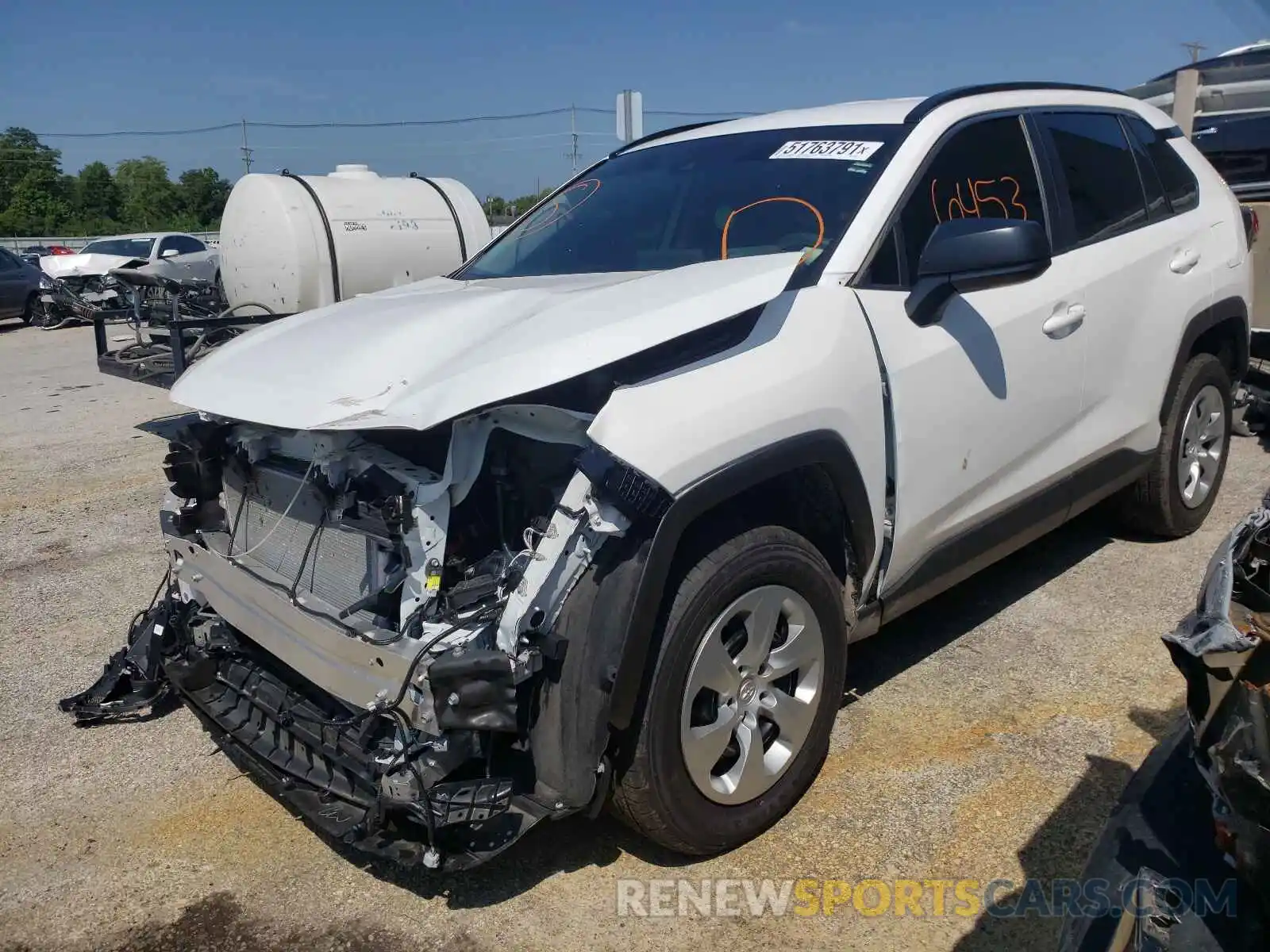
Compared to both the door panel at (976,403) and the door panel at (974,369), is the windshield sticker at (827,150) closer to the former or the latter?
the door panel at (974,369)

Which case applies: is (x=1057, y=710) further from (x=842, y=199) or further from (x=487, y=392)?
(x=487, y=392)

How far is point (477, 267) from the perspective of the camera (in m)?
4.14

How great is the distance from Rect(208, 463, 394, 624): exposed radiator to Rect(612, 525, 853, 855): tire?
78 centimetres

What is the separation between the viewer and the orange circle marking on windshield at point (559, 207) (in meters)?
4.09

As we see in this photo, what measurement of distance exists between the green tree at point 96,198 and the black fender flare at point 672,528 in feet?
190

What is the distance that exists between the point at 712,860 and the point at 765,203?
6.82 ft

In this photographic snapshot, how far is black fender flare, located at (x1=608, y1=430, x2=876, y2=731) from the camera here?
2330mm

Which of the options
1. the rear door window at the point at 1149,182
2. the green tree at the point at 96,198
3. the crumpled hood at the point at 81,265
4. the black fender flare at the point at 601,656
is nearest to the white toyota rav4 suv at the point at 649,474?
the black fender flare at the point at 601,656

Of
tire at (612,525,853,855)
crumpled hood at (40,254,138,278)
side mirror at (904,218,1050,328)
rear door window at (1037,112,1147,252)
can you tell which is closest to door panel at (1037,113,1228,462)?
rear door window at (1037,112,1147,252)

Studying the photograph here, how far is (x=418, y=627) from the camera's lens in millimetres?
2469

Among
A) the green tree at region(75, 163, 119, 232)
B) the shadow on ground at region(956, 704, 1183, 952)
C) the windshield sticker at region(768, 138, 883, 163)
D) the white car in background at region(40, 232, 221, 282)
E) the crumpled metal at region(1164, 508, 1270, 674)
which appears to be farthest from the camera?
the green tree at region(75, 163, 119, 232)

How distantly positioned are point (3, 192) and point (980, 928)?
66087 mm

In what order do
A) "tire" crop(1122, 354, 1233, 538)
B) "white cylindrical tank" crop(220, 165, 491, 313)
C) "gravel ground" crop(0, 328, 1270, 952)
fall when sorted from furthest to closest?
1. "white cylindrical tank" crop(220, 165, 491, 313)
2. "tire" crop(1122, 354, 1233, 538)
3. "gravel ground" crop(0, 328, 1270, 952)

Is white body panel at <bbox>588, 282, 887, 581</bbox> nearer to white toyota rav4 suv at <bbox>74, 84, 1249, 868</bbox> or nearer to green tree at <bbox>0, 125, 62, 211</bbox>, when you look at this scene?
white toyota rav4 suv at <bbox>74, 84, 1249, 868</bbox>
